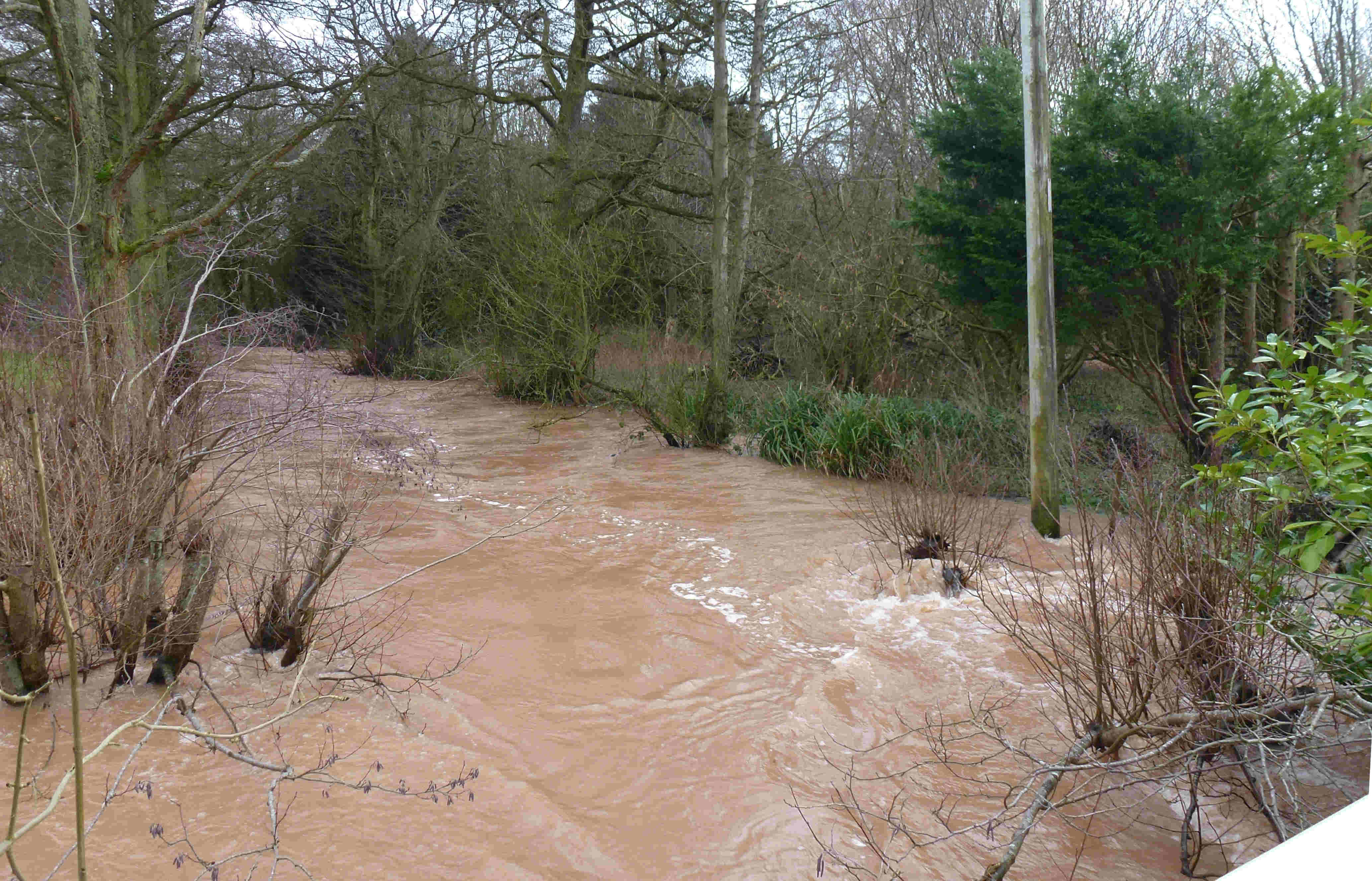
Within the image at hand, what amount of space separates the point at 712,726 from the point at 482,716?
1006mm

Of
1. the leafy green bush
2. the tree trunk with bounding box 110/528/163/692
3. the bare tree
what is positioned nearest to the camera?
the leafy green bush

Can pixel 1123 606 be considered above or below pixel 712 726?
above

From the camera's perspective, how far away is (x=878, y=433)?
926 cm

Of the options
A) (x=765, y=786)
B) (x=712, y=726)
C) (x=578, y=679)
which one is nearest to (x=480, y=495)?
(x=578, y=679)

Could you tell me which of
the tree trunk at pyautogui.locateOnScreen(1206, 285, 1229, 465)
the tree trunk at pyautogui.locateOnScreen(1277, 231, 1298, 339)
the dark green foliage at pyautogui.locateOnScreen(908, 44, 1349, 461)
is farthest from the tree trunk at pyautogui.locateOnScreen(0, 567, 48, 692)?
the tree trunk at pyautogui.locateOnScreen(1206, 285, 1229, 465)

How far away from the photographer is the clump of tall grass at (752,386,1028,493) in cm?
877

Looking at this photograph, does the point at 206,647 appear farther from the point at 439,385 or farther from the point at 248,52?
the point at 439,385

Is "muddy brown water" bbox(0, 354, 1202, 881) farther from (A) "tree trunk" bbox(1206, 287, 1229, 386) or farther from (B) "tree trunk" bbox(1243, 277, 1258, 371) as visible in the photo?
(B) "tree trunk" bbox(1243, 277, 1258, 371)

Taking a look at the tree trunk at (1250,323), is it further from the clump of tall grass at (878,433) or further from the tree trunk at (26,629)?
the tree trunk at (26,629)

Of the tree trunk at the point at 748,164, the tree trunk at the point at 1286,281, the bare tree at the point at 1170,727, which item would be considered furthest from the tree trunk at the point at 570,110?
the bare tree at the point at 1170,727

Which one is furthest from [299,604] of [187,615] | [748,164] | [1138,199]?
[748,164]

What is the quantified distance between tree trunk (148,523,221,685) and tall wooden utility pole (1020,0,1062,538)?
5.18m

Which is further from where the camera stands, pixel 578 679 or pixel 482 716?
pixel 578 679

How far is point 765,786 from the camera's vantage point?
3523 mm
